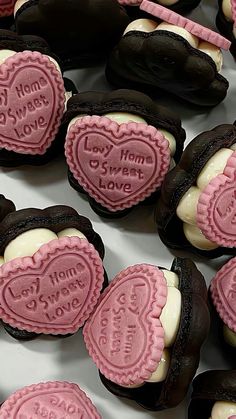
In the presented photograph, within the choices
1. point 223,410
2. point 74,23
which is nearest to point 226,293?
point 223,410

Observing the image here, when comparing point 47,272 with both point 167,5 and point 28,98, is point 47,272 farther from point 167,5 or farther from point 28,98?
point 167,5

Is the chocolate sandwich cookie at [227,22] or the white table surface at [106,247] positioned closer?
the white table surface at [106,247]

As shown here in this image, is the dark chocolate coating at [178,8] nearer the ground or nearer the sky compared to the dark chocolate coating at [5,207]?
nearer the sky

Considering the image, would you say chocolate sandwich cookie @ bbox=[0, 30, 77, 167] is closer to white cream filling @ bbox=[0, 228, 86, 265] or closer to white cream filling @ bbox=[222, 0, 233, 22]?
white cream filling @ bbox=[0, 228, 86, 265]

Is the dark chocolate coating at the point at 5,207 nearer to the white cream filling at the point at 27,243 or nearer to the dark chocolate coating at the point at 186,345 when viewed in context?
the white cream filling at the point at 27,243

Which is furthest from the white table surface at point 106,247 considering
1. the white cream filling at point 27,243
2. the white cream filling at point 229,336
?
the white cream filling at point 27,243

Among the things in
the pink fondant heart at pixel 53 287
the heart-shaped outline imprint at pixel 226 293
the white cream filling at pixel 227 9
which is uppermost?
the white cream filling at pixel 227 9

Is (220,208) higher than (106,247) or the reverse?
higher
